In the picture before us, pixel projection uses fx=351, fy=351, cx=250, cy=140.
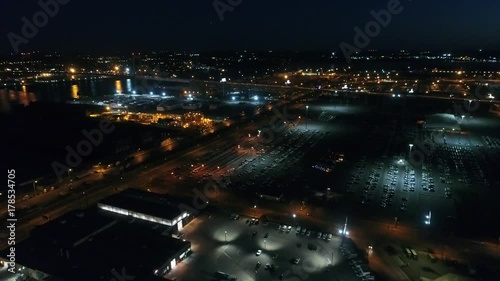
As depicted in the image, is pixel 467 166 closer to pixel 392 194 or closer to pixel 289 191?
pixel 392 194

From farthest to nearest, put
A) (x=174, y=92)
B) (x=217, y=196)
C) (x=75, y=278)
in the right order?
(x=174, y=92) < (x=217, y=196) < (x=75, y=278)

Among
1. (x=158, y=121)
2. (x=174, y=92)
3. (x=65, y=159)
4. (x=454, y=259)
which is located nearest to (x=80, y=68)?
(x=174, y=92)
